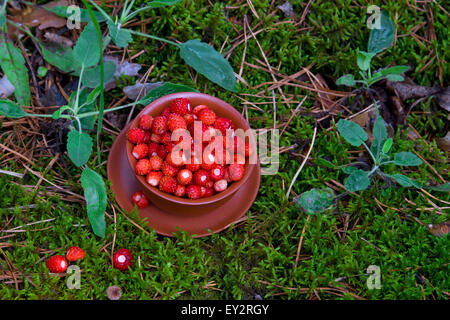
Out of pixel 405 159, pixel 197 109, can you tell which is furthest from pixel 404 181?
pixel 197 109

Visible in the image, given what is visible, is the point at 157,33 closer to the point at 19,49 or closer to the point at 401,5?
the point at 19,49

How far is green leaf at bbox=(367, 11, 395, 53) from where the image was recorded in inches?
88.4

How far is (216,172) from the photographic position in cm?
181

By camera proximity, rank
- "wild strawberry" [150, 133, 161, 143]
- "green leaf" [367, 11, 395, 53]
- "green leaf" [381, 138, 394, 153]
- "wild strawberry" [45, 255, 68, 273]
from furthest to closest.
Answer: "green leaf" [367, 11, 395, 53] → "green leaf" [381, 138, 394, 153] → "wild strawberry" [150, 133, 161, 143] → "wild strawberry" [45, 255, 68, 273]

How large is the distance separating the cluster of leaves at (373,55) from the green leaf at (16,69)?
1601 mm

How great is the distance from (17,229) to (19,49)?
0.93m

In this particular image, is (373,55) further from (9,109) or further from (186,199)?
(9,109)

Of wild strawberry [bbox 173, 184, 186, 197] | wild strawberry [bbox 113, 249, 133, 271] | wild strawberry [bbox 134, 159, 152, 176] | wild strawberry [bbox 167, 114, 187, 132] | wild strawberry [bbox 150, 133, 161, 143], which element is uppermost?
wild strawberry [bbox 167, 114, 187, 132]

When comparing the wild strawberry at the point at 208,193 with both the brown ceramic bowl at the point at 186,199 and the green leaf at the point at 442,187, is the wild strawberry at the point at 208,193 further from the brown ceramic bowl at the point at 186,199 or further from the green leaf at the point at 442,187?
the green leaf at the point at 442,187

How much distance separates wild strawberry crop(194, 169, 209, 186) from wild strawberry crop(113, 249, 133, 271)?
43 cm

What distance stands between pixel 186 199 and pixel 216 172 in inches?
6.8

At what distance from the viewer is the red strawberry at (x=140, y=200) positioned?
1948 mm

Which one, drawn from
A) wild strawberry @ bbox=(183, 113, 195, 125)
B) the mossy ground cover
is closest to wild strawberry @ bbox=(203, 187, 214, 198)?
the mossy ground cover

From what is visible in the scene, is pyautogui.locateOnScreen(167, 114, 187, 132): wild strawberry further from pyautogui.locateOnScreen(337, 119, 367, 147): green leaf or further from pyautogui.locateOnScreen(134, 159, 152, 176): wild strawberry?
pyautogui.locateOnScreen(337, 119, 367, 147): green leaf
